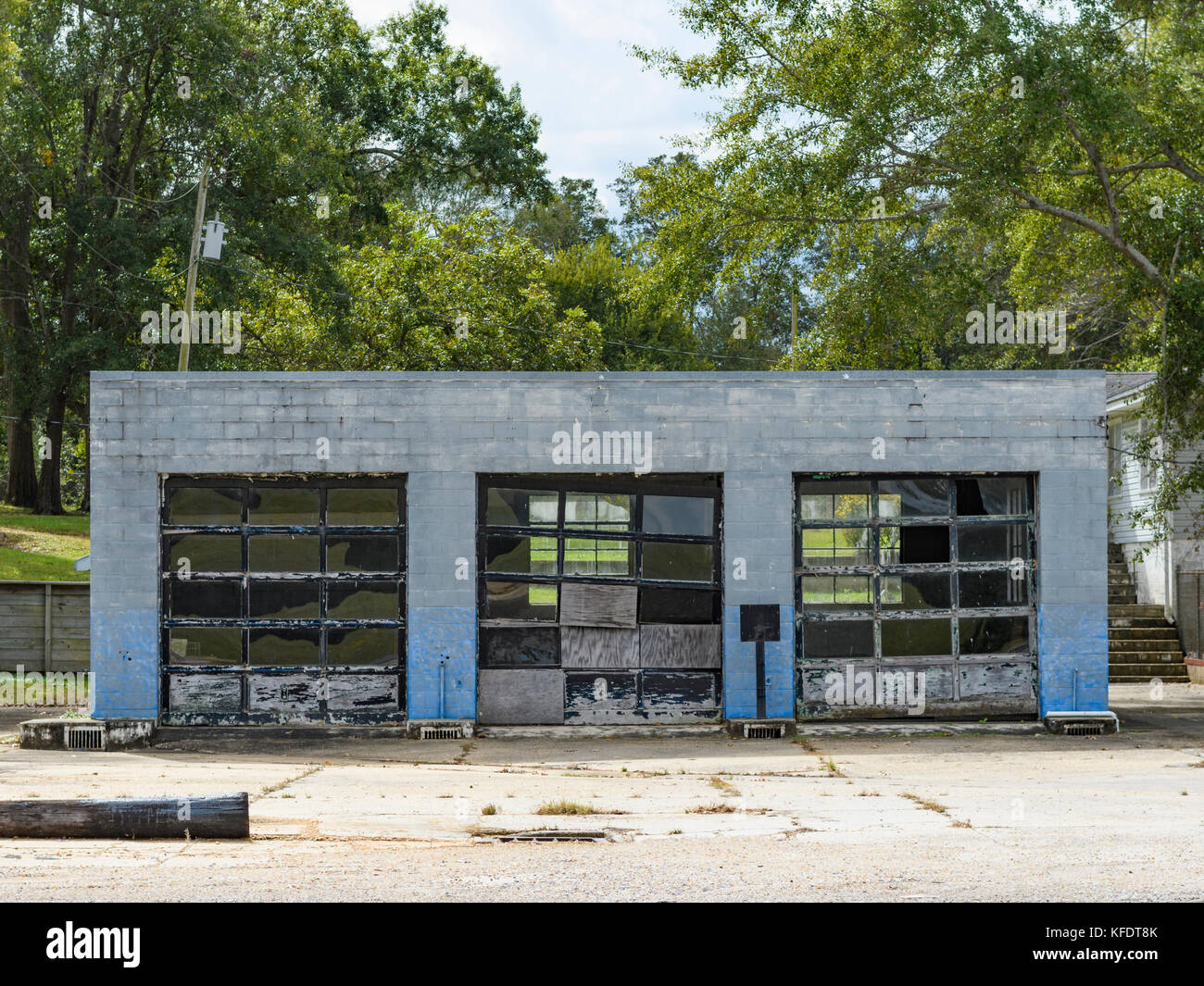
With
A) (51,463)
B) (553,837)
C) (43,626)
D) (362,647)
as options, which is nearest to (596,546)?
(362,647)

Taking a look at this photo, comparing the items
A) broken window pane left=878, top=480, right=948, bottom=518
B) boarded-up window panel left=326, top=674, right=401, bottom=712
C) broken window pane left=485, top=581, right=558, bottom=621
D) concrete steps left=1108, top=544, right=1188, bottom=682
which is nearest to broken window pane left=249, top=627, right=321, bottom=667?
boarded-up window panel left=326, top=674, right=401, bottom=712

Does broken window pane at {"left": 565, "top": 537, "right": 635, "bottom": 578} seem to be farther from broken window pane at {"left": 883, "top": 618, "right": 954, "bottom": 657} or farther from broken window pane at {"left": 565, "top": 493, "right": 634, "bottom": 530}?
broken window pane at {"left": 883, "top": 618, "right": 954, "bottom": 657}

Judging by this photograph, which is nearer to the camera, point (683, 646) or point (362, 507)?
point (362, 507)

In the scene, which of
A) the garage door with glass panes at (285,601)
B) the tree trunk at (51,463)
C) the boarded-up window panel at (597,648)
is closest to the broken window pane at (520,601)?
the boarded-up window panel at (597,648)

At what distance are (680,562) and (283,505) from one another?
190 inches

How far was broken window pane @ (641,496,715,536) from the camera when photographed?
635 inches

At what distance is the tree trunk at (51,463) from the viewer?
34.8m

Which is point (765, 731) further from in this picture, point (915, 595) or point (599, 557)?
point (599, 557)

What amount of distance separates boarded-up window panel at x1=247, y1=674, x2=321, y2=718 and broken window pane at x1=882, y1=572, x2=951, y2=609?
700 centimetres

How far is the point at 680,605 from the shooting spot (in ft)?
53.1

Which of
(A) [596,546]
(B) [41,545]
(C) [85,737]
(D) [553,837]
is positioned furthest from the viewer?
(B) [41,545]

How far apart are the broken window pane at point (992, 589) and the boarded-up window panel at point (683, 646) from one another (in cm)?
307

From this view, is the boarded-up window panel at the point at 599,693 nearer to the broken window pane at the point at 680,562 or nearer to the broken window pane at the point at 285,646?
the broken window pane at the point at 680,562
